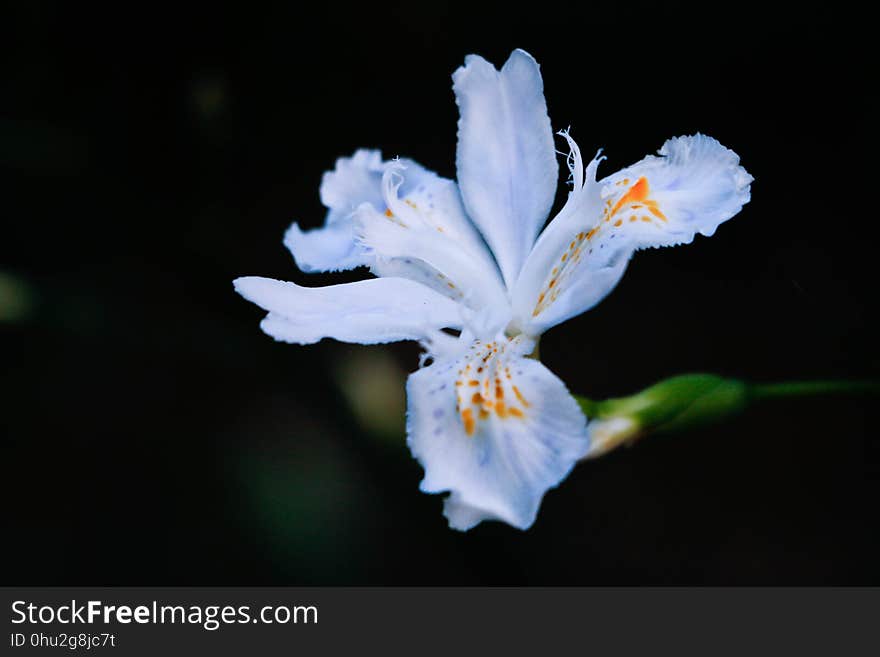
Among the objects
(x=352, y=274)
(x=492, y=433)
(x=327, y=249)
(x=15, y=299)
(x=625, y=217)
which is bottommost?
(x=492, y=433)

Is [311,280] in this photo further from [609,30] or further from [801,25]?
[801,25]

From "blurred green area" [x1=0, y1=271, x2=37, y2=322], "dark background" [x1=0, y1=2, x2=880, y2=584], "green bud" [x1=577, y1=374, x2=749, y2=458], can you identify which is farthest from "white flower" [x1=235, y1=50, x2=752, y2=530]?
"blurred green area" [x1=0, y1=271, x2=37, y2=322]

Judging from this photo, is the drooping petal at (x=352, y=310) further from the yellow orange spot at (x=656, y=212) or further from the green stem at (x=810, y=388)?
the green stem at (x=810, y=388)

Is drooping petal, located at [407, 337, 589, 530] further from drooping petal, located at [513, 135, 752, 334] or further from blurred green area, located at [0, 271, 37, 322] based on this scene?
blurred green area, located at [0, 271, 37, 322]

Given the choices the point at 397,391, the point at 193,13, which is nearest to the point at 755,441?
the point at 397,391

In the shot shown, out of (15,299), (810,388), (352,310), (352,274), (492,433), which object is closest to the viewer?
(492,433)

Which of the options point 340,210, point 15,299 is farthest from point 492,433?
point 15,299

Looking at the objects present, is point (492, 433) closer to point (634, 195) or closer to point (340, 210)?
point (634, 195)

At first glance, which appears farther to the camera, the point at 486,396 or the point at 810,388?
the point at 810,388
